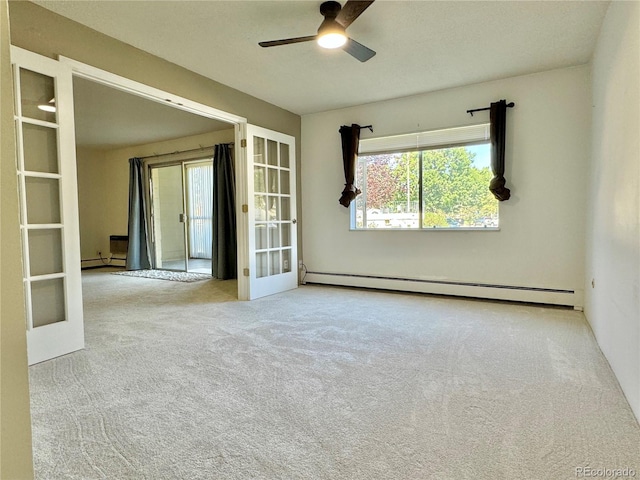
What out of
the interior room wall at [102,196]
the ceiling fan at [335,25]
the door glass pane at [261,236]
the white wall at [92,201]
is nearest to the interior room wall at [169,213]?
the interior room wall at [102,196]

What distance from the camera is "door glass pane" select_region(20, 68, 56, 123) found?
2332 millimetres

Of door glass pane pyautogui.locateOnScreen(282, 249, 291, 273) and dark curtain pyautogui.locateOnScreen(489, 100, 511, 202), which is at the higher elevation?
dark curtain pyautogui.locateOnScreen(489, 100, 511, 202)

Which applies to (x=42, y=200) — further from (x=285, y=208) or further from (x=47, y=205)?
(x=285, y=208)

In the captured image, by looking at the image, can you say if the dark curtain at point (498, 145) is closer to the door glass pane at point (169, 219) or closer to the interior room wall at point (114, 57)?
the interior room wall at point (114, 57)

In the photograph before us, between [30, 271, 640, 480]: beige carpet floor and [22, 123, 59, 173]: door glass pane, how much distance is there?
1.33 m

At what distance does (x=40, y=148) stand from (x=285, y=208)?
9.10 ft

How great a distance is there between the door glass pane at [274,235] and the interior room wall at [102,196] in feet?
13.0

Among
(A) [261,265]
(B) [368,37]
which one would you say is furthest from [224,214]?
(B) [368,37]

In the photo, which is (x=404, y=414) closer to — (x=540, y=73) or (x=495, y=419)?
(x=495, y=419)

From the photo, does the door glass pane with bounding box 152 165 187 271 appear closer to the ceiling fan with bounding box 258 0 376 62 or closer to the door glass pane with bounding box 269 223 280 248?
the door glass pane with bounding box 269 223 280 248

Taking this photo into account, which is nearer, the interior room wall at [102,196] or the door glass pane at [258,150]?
the door glass pane at [258,150]

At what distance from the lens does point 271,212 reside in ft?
14.9

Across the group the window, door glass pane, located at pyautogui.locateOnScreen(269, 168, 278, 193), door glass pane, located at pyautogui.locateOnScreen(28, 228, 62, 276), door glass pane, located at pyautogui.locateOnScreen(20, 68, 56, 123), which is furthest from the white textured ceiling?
door glass pane, located at pyautogui.locateOnScreen(28, 228, 62, 276)

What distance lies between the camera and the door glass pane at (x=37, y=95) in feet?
7.65
